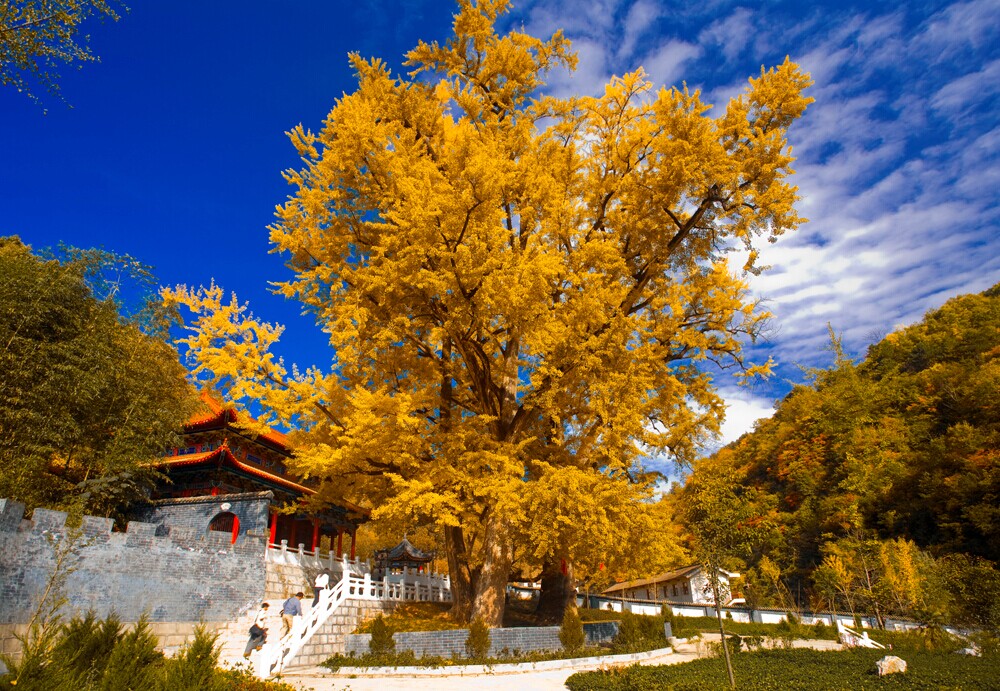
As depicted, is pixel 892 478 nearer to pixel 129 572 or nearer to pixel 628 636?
pixel 628 636

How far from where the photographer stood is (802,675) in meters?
9.12

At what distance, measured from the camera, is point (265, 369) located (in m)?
13.0

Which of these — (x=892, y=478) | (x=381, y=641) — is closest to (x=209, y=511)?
(x=381, y=641)

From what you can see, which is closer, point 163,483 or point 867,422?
point 163,483

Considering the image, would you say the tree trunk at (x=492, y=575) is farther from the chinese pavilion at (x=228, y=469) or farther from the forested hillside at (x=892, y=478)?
the chinese pavilion at (x=228, y=469)

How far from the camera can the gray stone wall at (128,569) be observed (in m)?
10.8

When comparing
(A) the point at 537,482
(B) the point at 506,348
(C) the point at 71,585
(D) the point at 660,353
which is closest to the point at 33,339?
(C) the point at 71,585

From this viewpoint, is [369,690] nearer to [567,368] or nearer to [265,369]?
[265,369]

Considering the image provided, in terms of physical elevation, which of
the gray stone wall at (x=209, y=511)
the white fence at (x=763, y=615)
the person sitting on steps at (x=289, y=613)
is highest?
the gray stone wall at (x=209, y=511)

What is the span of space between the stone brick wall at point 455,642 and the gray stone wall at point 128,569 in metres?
3.78

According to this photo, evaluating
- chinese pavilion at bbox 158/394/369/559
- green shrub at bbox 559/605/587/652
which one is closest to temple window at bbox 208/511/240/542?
chinese pavilion at bbox 158/394/369/559

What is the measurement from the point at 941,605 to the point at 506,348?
67.5ft

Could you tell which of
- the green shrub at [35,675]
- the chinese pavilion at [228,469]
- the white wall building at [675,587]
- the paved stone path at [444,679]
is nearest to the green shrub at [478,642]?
the paved stone path at [444,679]

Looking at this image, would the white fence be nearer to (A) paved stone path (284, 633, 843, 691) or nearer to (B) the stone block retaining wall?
(A) paved stone path (284, 633, 843, 691)
